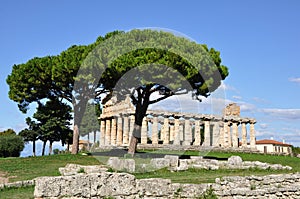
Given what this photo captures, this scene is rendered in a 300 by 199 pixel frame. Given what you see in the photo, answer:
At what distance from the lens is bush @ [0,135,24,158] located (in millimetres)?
43156

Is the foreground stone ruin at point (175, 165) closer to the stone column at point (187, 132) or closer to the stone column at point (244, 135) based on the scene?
the stone column at point (187, 132)

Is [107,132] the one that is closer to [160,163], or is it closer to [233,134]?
[233,134]

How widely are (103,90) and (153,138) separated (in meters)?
23.3

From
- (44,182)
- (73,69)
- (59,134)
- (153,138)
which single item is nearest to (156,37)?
(73,69)

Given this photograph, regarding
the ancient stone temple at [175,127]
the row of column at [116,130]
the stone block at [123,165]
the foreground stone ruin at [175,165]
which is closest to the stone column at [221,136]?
the ancient stone temple at [175,127]

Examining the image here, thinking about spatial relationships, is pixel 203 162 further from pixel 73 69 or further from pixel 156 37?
pixel 73 69

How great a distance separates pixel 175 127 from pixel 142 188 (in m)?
45.2

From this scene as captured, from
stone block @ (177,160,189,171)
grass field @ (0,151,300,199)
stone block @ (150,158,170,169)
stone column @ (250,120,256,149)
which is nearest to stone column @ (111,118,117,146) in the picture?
stone column @ (250,120,256,149)

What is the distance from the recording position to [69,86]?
31953 mm

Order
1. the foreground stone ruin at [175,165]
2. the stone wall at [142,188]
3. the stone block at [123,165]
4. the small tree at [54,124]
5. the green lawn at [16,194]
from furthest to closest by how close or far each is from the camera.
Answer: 1. the small tree at [54,124]
2. the foreground stone ruin at [175,165]
3. the stone block at [123,165]
4. the green lawn at [16,194]
5. the stone wall at [142,188]

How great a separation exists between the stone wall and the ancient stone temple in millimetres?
35367

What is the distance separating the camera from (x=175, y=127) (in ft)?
187

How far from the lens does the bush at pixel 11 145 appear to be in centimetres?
4316

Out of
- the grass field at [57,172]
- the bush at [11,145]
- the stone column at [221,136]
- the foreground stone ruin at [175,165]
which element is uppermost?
the stone column at [221,136]
